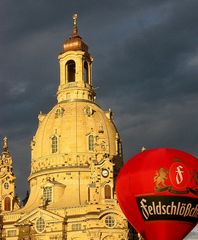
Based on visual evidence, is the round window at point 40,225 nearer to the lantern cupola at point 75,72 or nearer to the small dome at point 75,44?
the lantern cupola at point 75,72

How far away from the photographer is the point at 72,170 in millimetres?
104938

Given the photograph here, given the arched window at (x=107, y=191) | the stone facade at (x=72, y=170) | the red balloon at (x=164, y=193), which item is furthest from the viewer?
the arched window at (x=107, y=191)

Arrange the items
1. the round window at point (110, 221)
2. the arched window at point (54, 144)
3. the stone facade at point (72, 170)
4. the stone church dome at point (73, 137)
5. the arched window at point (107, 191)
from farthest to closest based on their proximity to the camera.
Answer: the arched window at point (54, 144)
the stone church dome at point (73, 137)
the arched window at point (107, 191)
the stone facade at point (72, 170)
the round window at point (110, 221)

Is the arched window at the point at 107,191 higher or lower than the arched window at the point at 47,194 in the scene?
lower

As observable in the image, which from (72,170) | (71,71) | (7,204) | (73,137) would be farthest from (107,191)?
(71,71)

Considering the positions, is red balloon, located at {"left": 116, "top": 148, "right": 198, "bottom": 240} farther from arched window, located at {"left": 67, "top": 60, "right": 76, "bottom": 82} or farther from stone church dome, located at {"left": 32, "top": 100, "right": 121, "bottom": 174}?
arched window, located at {"left": 67, "top": 60, "right": 76, "bottom": 82}

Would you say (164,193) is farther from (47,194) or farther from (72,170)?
(47,194)

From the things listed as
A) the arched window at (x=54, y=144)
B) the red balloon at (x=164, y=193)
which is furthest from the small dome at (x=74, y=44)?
the red balloon at (x=164, y=193)

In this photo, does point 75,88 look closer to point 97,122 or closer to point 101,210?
point 97,122

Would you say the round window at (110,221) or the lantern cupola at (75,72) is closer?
the round window at (110,221)

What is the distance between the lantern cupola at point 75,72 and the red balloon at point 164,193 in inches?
1924

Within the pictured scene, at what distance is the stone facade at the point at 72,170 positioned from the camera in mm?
98562

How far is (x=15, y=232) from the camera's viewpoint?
104 meters

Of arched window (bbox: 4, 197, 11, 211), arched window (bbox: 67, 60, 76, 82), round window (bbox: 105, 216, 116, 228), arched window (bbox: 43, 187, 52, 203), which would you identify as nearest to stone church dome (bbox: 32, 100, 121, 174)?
arched window (bbox: 43, 187, 52, 203)
